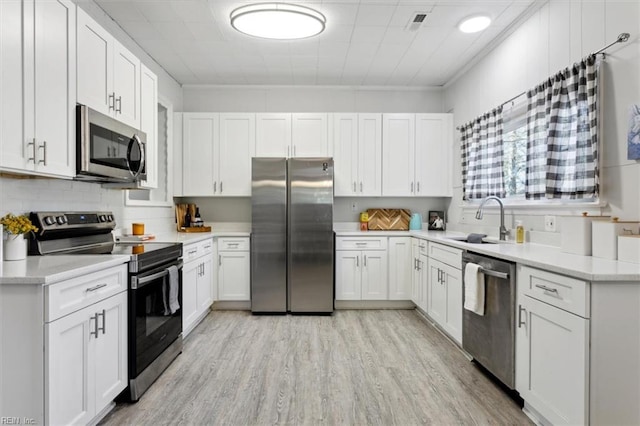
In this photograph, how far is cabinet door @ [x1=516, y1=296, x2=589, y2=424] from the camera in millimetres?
1715

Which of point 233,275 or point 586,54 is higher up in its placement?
point 586,54

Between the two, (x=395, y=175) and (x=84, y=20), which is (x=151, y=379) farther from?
(x=395, y=175)

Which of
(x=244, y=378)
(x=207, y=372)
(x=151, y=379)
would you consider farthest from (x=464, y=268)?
(x=151, y=379)

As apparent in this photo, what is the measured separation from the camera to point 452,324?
3215 mm

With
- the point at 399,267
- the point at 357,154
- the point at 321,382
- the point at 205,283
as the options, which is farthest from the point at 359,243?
the point at 321,382

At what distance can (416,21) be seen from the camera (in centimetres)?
321

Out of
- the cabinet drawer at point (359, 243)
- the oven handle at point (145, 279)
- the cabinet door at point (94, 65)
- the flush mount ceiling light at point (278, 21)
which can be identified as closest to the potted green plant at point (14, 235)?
the oven handle at point (145, 279)

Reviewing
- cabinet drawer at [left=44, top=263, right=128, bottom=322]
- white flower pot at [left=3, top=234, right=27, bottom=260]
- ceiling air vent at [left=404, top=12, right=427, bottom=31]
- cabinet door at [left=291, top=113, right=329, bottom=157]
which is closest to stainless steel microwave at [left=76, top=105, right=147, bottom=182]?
white flower pot at [left=3, top=234, right=27, bottom=260]

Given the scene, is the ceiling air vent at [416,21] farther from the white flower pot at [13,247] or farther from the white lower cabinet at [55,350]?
the white flower pot at [13,247]

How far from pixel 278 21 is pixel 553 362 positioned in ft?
9.70

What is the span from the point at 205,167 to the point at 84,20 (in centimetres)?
238

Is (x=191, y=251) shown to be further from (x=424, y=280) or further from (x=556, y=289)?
(x=556, y=289)

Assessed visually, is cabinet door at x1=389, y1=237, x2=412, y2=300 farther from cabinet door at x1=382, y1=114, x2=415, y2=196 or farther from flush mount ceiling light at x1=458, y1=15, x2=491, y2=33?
flush mount ceiling light at x1=458, y1=15, x2=491, y2=33

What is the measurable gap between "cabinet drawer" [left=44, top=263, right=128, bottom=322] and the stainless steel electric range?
0.13 meters
